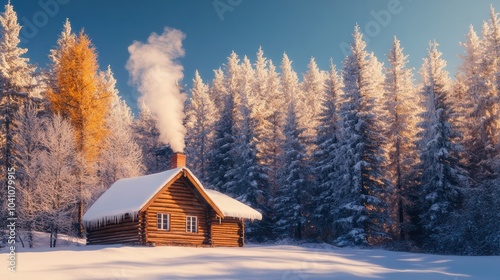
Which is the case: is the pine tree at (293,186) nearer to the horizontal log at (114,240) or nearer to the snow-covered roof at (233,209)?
the snow-covered roof at (233,209)

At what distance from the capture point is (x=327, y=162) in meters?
48.7

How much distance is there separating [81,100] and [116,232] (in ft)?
45.0

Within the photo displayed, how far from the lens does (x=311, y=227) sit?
5347cm

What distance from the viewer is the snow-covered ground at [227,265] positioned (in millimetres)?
19688

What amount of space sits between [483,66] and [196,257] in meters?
33.0

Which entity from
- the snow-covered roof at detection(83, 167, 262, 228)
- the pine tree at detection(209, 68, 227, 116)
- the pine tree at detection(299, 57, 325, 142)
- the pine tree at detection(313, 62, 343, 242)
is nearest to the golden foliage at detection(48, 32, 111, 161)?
the snow-covered roof at detection(83, 167, 262, 228)

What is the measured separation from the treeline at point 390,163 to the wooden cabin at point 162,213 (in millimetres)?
12706

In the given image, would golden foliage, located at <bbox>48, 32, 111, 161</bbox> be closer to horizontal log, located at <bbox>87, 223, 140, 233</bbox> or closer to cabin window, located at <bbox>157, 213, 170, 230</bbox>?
horizontal log, located at <bbox>87, 223, 140, 233</bbox>

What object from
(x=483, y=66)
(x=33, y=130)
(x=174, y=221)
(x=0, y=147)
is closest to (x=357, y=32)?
(x=483, y=66)

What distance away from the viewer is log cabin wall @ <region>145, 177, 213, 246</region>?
3130cm

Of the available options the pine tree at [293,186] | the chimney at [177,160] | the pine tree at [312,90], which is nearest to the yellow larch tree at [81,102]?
the chimney at [177,160]

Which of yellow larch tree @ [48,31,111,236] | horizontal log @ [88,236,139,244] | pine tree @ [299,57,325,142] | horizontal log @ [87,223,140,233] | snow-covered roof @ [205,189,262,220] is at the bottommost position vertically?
horizontal log @ [88,236,139,244]

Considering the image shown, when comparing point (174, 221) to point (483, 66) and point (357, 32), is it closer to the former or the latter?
point (357, 32)

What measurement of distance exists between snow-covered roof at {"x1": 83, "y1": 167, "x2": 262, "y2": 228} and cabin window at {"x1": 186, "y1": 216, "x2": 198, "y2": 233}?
1768 millimetres
